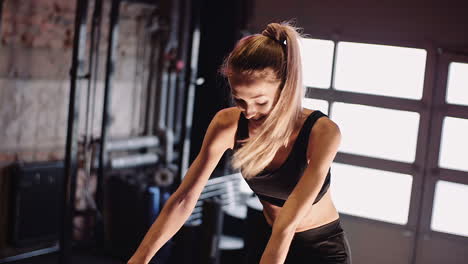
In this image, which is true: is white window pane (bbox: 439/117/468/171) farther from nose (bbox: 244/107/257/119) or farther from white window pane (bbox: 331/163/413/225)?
nose (bbox: 244/107/257/119)

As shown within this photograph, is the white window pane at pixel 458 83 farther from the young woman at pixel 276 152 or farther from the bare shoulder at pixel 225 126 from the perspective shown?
the bare shoulder at pixel 225 126

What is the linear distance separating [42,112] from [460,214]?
3.91 metres

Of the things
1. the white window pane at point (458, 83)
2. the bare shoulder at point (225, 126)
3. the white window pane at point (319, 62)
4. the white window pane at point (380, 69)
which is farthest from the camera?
the white window pane at point (319, 62)

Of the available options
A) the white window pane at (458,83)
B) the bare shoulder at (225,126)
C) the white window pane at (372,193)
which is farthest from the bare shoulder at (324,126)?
the white window pane at (372,193)

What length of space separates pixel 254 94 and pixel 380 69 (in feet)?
14.2

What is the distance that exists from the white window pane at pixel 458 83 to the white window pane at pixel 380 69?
258mm

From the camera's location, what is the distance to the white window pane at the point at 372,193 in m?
5.65

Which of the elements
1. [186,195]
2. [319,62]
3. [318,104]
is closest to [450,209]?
[318,104]

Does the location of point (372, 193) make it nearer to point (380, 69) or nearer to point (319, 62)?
point (380, 69)

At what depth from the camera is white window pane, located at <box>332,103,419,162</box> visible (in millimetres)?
5594

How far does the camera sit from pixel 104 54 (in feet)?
18.5

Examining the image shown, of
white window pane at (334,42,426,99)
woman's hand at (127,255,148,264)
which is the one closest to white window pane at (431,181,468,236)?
white window pane at (334,42,426,99)

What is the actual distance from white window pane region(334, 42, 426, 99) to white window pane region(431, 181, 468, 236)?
2.96 ft

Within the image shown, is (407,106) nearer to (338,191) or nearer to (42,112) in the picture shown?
(338,191)
